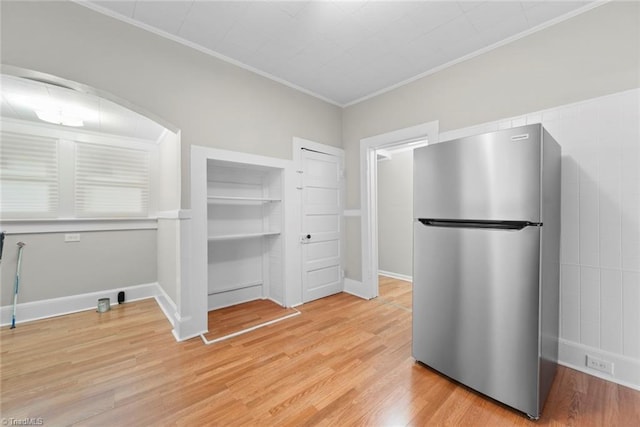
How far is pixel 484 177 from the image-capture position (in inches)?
64.0

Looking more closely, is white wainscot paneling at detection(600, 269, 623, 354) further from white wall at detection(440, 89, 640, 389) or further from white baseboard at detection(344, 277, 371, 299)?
white baseboard at detection(344, 277, 371, 299)

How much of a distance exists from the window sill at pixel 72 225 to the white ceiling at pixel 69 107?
122cm

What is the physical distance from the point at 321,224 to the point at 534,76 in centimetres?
270

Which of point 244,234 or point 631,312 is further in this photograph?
point 244,234

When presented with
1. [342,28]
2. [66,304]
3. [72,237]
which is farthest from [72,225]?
[342,28]

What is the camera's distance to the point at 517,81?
2.30 meters

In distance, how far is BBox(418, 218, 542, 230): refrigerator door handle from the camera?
1.50 metres

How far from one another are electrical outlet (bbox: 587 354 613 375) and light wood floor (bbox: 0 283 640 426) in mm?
88

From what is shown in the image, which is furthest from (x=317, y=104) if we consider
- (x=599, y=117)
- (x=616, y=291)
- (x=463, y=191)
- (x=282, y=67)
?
(x=616, y=291)

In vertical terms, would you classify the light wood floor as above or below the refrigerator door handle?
below

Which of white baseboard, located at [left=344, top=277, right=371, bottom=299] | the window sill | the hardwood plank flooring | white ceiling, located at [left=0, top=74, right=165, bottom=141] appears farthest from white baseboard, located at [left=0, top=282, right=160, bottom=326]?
white baseboard, located at [left=344, top=277, right=371, bottom=299]

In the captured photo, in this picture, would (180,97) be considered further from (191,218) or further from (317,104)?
(317,104)

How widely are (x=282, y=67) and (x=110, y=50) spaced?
155 cm

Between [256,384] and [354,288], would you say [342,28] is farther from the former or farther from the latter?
[354,288]
